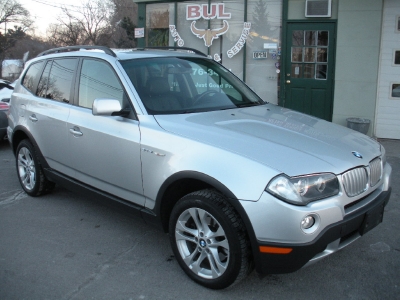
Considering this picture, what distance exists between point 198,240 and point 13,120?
3.44 meters

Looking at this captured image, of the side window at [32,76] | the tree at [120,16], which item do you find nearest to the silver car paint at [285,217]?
the side window at [32,76]

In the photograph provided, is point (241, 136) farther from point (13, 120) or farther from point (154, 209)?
point (13, 120)

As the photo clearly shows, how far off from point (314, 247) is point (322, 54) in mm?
7200

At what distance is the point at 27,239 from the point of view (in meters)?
4.28

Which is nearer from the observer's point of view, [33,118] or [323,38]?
[33,118]

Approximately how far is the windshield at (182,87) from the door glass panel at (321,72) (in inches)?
198

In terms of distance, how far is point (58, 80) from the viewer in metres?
4.91

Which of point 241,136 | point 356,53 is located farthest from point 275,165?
point 356,53

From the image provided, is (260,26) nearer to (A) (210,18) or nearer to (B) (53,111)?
(A) (210,18)

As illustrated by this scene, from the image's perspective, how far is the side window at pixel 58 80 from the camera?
15.4 feet

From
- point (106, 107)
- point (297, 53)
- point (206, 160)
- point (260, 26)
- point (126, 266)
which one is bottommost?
point (126, 266)

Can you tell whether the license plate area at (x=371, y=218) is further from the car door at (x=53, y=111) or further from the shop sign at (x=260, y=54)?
the shop sign at (x=260, y=54)

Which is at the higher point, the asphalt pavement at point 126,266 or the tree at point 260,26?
the tree at point 260,26

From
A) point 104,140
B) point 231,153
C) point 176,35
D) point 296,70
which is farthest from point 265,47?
point 231,153
